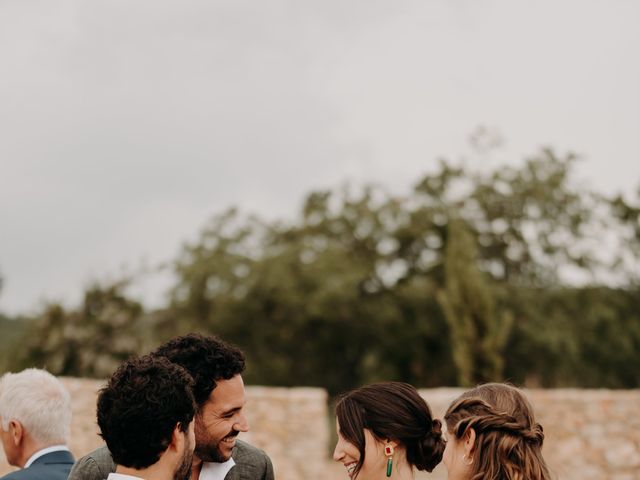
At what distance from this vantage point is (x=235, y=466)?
2693 mm

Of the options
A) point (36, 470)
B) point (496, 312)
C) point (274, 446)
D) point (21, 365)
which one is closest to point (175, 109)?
point (21, 365)

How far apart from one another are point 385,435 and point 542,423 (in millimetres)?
7486

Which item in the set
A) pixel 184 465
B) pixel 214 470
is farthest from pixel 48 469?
pixel 184 465

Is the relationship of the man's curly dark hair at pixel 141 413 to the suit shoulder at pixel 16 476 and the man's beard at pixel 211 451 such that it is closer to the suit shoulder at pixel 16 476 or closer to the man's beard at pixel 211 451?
the man's beard at pixel 211 451

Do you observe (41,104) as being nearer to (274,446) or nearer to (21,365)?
(21,365)

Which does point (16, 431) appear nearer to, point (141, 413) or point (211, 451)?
point (211, 451)

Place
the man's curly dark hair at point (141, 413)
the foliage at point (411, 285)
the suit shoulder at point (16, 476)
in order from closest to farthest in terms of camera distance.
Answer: the man's curly dark hair at point (141, 413) → the suit shoulder at point (16, 476) → the foliage at point (411, 285)

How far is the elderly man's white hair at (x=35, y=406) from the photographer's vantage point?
2.87 meters

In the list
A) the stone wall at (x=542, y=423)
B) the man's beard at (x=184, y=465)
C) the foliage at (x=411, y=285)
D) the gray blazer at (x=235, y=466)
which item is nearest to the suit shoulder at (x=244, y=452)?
the gray blazer at (x=235, y=466)

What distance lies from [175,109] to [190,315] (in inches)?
279

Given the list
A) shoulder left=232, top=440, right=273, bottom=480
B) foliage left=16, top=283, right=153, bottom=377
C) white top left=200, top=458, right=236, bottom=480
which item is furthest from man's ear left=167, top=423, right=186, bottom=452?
foliage left=16, top=283, right=153, bottom=377

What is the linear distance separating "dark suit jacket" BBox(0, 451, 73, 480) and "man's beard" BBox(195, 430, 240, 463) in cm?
67

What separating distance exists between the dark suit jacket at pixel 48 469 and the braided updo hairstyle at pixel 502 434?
1.55 metres

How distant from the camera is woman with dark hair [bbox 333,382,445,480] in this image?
2.48 m
